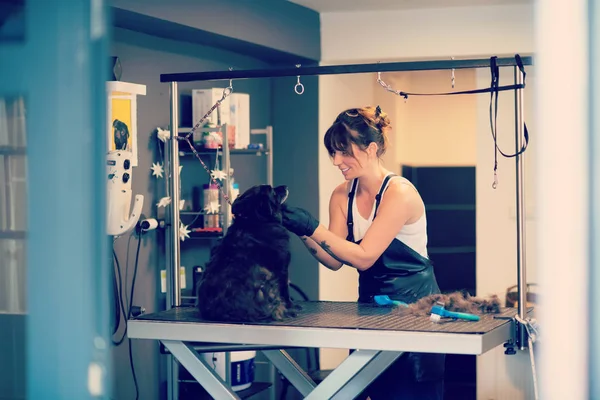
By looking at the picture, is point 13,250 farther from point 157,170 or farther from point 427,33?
point 427,33

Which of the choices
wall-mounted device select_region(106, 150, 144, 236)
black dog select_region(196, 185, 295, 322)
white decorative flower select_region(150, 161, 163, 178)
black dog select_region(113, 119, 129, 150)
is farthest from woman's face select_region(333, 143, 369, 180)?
white decorative flower select_region(150, 161, 163, 178)

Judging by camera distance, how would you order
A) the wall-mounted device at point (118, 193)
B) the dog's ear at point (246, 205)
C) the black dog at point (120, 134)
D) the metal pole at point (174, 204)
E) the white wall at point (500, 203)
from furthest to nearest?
1. the white wall at point (500, 203)
2. the black dog at point (120, 134)
3. the wall-mounted device at point (118, 193)
4. the metal pole at point (174, 204)
5. the dog's ear at point (246, 205)

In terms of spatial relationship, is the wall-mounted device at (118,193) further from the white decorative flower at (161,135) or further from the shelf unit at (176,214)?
the white decorative flower at (161,135)

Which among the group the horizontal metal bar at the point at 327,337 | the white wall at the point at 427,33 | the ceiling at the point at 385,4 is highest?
the ceiling at the point at 385,4

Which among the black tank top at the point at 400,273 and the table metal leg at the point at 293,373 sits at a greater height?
the black tank top at the point at 400,273

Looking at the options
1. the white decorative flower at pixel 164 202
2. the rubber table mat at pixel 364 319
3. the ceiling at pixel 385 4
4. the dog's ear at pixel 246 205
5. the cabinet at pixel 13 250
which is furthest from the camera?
the ceiling at pixel 385 4

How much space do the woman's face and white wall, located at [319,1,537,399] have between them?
2.38m

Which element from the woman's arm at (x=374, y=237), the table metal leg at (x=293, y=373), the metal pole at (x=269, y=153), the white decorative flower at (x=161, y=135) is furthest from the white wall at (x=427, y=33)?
the table metal leg at (x=293, y=373)

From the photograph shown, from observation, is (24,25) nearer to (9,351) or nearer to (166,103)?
(9,351)

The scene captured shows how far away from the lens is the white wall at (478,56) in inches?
202

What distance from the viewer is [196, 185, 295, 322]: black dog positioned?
2.50 metres

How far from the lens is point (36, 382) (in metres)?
1.71

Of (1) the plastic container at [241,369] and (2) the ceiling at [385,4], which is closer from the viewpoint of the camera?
(1) the plastic container at [241,369]

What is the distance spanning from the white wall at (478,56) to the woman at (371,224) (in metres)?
2.28
